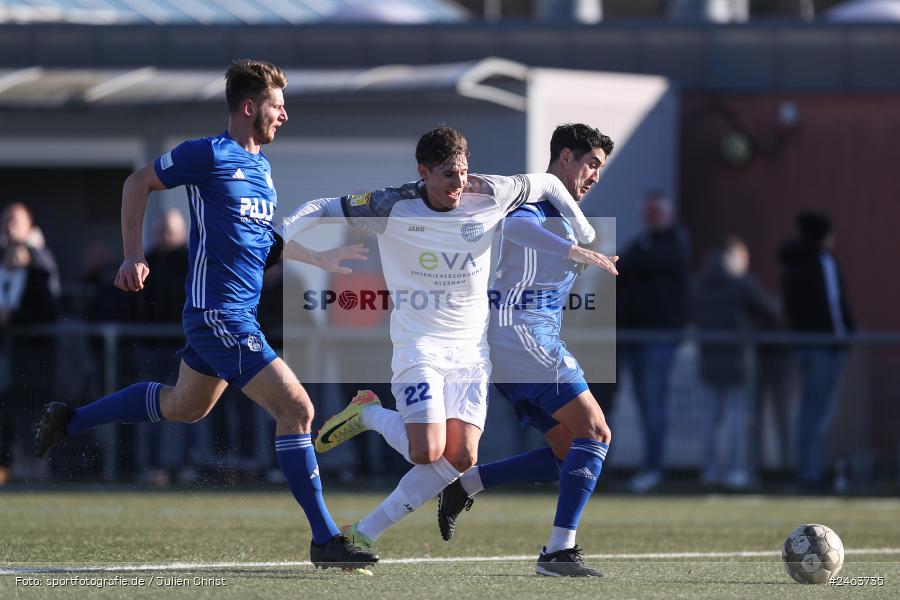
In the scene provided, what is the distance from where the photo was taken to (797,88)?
60.8 ft

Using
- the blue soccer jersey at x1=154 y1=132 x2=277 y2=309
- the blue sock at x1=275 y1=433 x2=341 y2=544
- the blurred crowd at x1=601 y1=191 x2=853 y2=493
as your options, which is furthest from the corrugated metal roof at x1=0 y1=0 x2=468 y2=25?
the blue sock at x1=275 y1=433 x2=341 y2=544

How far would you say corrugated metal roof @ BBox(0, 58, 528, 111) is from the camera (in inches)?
653

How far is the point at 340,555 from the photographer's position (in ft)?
24.5

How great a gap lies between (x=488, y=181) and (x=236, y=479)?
4.50m

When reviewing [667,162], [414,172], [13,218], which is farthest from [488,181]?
[667,162]

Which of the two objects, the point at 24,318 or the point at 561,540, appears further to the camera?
the point at 24,318

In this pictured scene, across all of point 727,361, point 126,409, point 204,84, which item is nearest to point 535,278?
point 126,409

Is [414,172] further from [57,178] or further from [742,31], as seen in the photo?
[57,178]

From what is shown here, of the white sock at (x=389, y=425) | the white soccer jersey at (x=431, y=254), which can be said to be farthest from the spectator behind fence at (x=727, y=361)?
the white soccer jersey at (x=431, y=254)

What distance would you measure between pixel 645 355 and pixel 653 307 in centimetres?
44

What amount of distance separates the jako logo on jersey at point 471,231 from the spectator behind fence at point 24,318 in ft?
22.1

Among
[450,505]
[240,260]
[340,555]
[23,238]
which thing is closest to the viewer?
[340,555]

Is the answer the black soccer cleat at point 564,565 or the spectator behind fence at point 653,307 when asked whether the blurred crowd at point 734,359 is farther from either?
the black soccer cleat at point 564,565

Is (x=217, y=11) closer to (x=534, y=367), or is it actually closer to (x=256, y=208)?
(x=256, y=208)
